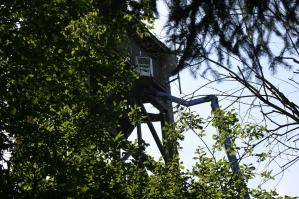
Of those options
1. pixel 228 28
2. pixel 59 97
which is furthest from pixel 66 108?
pixel 228 28

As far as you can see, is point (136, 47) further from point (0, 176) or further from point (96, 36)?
point (0, 176)

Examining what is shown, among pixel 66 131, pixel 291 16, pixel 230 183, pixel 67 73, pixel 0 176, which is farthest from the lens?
pixel 230 183

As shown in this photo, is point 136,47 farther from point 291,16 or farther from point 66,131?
point 291,16

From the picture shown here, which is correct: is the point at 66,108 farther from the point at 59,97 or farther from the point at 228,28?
the point at 228,28

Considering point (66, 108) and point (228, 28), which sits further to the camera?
point (66, 108)

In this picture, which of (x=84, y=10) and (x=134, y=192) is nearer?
(x=84, y=10)

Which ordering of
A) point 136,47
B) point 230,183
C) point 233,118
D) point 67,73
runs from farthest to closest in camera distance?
1. point 136,47
2. point 233,118
3. point 230,183
4. point 67,73

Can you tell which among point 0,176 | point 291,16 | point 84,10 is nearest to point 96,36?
point 84,10

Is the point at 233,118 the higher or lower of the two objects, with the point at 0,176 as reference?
higher

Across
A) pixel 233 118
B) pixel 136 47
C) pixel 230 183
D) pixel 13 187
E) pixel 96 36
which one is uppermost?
pixel 136 47

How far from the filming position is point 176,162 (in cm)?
1145

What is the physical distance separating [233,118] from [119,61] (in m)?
3.62

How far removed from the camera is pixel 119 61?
31.7 ft

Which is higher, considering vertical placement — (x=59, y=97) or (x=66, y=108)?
(x=66, y=108)
